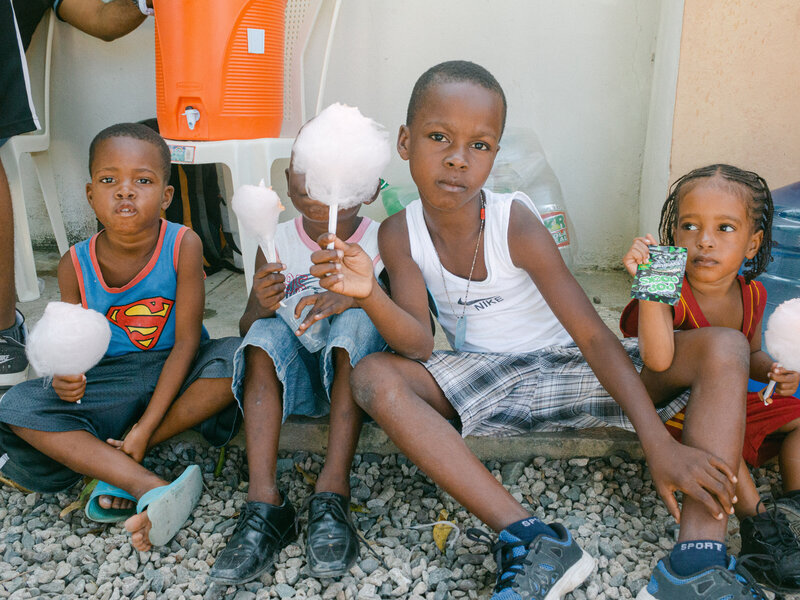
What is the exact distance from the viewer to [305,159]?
1562mm

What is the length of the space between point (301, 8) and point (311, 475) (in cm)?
206

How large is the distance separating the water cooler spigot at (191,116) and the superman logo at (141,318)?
A: 2.98 ft

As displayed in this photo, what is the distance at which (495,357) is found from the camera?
2.01 m

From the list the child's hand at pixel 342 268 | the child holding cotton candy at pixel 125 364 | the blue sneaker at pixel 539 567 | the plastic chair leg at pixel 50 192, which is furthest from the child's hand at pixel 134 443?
the plastic chair leg at pixel 50 192

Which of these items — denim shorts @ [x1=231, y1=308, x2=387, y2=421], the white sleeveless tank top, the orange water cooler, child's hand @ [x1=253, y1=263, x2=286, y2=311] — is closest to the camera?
child's hand @ [x1=253, y1=263, x2=286, y2=311]

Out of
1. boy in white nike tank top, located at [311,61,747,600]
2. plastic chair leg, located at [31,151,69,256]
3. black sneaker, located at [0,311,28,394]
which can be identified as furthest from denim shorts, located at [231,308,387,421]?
plastic chair leg, located at [31,151,69,256]

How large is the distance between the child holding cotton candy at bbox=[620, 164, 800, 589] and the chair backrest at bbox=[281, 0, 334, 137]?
1.79 meters

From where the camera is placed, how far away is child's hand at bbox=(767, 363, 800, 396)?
1.67m

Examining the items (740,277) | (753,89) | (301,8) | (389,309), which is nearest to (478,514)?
(389,309)

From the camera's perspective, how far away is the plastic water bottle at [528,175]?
132 inches

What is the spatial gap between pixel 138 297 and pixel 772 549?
6.01 ft

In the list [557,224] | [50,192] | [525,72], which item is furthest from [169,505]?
[525,72]

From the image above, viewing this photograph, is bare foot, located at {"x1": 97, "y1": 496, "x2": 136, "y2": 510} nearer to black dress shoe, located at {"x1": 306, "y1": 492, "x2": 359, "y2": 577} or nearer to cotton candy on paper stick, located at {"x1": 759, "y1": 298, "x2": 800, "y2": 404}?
black dress shoe, located at {"x1": 306, "y1": 492, "x2": 359, "y2": 577}

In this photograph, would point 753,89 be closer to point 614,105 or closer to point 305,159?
point 614,105
